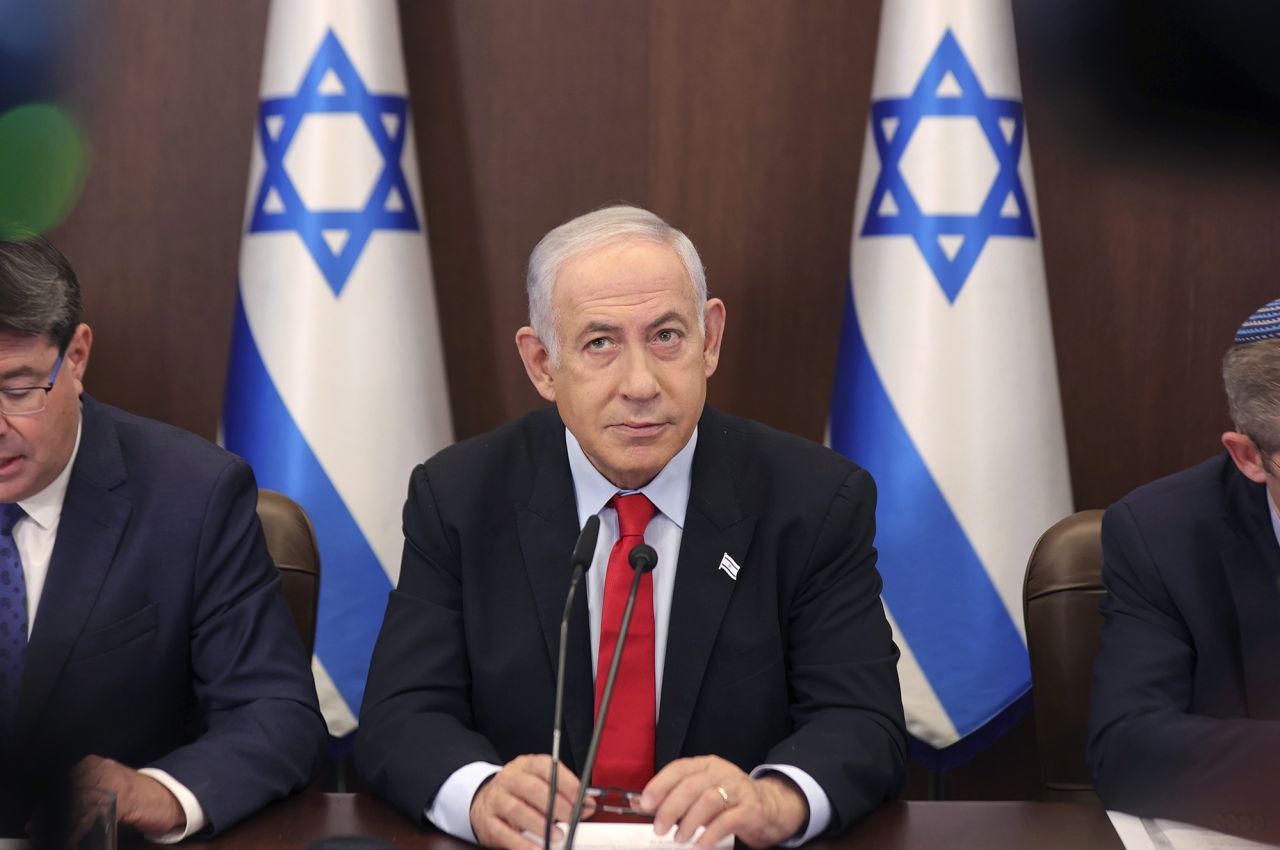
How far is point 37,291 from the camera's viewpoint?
6.33 ft

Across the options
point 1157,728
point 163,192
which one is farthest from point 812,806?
point 163,192

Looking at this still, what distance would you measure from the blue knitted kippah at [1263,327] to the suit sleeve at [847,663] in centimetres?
59

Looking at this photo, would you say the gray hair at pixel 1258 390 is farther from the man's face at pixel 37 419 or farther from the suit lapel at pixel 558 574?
the man's face at pixel 37 419

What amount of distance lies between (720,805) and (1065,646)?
0.87 m

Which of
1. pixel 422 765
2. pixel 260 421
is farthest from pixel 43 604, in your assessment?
pixel 260 421

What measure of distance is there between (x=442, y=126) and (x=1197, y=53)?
8.64 ft

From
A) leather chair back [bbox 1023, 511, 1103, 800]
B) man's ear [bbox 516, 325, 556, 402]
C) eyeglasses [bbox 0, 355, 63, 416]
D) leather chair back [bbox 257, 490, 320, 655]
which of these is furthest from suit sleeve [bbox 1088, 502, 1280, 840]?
eyeglasses [bbox 0, 355, 63, 416]

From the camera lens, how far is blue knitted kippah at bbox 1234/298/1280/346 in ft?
6.41

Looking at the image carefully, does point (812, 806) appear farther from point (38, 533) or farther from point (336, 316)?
point (336, 316)

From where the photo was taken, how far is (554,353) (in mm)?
2076

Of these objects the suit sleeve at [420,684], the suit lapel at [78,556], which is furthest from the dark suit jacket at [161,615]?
the suit sleeve at [420,684]

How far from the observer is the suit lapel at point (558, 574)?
1963 mm

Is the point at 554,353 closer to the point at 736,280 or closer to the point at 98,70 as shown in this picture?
the point at 736,280

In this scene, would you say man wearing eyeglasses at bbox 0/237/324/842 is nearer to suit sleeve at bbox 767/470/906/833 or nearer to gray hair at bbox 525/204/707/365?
gray hair at bbox 525/204/707/365
